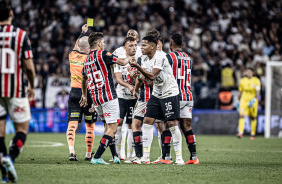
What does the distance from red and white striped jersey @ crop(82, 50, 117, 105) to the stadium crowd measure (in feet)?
38.5

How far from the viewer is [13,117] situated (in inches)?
232

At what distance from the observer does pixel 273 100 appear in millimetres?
18703

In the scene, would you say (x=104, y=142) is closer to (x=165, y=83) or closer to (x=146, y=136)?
(x=146, y=136)

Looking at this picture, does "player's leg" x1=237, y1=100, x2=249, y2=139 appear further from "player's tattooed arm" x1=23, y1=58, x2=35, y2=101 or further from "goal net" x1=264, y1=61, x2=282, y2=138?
"player's tattooed arm" x1=23, y1=58, x2=35, y2=101

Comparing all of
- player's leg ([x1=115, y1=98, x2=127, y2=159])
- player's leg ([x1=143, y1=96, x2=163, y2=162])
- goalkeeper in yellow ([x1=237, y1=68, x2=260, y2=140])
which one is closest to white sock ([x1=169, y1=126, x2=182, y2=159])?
player's leg ([x1=143, y1=96, x2=163, y2=162])

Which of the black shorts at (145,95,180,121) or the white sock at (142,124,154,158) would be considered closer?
the black shorts at (145,95,180,121)

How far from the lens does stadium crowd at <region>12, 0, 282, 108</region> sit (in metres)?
20.3

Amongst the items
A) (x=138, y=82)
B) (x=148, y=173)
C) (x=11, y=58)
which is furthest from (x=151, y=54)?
(x=11, y=58)

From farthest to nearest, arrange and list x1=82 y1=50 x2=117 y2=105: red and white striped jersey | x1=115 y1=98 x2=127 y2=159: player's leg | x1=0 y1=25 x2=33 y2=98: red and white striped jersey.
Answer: x1=115 y1=98 x2=127 y2=159: player's leg → x1=82 y1=50 x2=117 y2=105: red and white striped jersey → x1=0 y1=25 x2=33 y2=98: red and white striped jersey

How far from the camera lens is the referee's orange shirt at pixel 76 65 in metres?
9.30

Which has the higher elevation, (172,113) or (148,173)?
(172,113)

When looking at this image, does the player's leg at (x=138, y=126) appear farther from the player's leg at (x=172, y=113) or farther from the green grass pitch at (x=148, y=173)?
the green grass pitch at (x=148, y=173)

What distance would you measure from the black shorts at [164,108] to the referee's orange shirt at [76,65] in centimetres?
174

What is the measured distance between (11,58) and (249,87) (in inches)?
509
